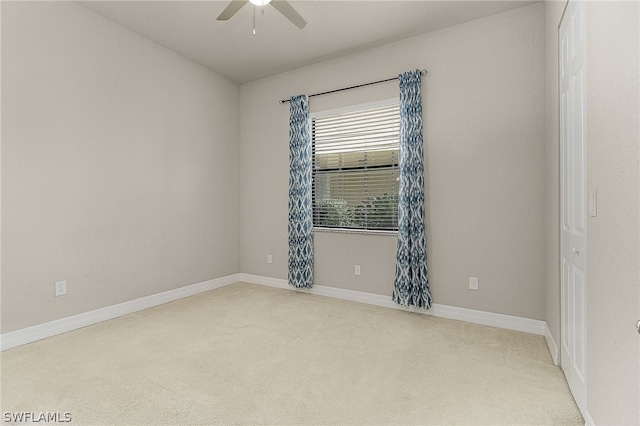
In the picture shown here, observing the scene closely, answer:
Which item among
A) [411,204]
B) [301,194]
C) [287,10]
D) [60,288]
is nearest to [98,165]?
[60,288]

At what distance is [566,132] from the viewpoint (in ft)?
6.93

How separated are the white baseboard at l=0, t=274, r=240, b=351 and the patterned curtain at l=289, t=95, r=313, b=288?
1274 mm

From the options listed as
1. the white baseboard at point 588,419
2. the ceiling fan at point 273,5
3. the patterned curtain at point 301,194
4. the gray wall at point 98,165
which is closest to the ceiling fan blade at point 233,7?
the ceiling fan at point 273,5

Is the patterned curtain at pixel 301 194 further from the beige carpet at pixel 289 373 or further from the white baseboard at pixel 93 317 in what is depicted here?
the white baseboard at pixel 93 317

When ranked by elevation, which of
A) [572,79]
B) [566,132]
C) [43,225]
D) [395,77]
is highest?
[395,77]

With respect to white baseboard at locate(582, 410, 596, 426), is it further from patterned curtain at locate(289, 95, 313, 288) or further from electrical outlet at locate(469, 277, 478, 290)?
patterned curtain at locate(289, 95, 313, 288)

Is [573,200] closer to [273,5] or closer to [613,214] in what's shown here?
[613,214]

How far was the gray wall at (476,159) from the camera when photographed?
2936mm

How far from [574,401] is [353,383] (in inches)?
49.7

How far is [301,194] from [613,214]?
3.20m

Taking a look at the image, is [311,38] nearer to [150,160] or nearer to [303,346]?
[150,160]

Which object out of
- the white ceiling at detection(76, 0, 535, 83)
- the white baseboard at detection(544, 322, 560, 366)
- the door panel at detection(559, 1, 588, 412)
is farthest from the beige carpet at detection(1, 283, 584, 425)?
the white ceiling at detection(76, 0, 535, 83)

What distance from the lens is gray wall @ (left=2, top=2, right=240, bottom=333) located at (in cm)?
264

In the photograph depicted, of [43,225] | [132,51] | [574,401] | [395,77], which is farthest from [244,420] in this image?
[132,51]
